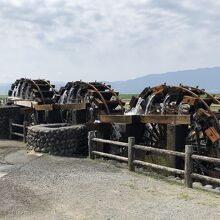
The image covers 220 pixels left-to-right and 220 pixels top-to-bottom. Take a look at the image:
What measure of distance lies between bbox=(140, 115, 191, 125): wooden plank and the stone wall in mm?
2280

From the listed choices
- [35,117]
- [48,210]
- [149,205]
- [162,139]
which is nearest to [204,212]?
[149,205]

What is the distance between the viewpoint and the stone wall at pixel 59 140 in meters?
15.1

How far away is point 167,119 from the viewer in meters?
14.8

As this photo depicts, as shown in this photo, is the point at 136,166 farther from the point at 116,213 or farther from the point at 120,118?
the point at 116,213

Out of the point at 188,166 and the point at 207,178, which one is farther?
the point at 188,166

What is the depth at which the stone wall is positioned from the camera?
1510 cm

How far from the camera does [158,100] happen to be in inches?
666

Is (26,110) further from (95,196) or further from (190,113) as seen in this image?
(95,196)

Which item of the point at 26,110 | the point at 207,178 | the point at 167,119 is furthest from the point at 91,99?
the point at 207,178

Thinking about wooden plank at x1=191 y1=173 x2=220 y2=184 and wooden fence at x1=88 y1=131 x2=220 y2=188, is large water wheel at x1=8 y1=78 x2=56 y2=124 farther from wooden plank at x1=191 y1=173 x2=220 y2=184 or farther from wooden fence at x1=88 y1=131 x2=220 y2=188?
wooden plank at x1=191 y1=173 x2=220 y2=184

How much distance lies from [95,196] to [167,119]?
19.6 feet

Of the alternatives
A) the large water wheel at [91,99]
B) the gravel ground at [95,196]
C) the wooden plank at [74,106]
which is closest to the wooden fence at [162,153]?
the gravel ground at [95,196]

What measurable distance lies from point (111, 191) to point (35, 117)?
14.4m

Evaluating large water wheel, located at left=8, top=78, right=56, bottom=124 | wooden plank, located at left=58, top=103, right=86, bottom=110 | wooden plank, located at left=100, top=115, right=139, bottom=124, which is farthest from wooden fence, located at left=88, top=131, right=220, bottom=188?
large water wheel, located at left=8, top=78, right=56, bottom=124
